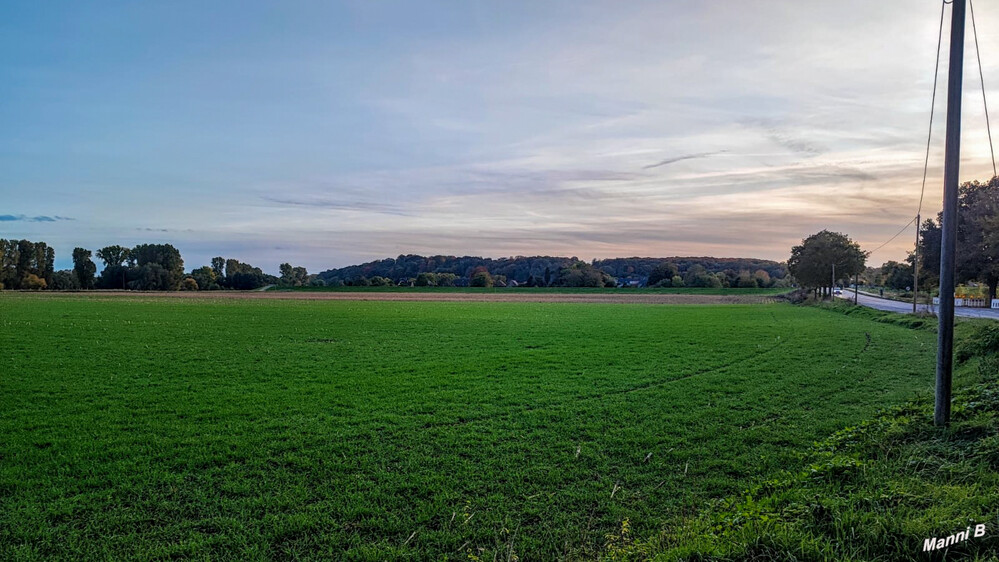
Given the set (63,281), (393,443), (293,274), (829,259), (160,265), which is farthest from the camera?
(293,274)

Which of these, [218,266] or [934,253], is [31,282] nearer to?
[218,266]

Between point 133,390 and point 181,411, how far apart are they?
128 inches

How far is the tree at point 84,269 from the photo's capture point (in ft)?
443

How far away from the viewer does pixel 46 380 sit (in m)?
13.6

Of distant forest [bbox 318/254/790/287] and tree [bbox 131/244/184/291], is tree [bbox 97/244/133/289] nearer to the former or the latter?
tree [bbox 131/244/184/291]

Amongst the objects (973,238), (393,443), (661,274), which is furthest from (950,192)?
(661,274)

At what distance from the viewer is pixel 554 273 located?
161 meters

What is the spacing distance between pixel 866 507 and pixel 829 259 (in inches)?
3040

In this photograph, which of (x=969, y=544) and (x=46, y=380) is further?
(x=46, y=380)

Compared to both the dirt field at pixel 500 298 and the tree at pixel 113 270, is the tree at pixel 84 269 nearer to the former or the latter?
the tree at pixel 113 270

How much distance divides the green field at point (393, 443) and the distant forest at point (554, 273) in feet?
380

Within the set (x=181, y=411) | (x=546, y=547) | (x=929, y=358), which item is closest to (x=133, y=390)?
(x=181, y=411)

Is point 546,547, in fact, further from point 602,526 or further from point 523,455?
point 523,455

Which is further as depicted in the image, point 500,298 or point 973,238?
point 500,298
